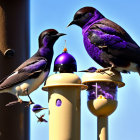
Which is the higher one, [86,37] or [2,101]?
[86,37]

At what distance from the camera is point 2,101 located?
35.3 feet

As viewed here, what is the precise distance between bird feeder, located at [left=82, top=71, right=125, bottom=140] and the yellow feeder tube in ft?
0.82

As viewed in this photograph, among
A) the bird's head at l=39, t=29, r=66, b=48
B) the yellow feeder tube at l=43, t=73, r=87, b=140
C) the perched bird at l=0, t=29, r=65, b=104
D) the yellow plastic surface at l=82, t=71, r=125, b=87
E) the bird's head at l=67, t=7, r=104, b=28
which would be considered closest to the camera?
the yellow feeder tube at l=43, t=73, r=87, b=140

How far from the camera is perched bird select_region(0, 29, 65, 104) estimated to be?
10000mm

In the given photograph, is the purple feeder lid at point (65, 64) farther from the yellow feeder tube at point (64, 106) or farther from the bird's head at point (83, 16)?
the bird's head at point (83, 16)

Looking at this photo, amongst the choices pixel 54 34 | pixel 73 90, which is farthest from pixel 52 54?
pixel 73 90

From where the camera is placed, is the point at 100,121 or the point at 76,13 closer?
the point at 100,121

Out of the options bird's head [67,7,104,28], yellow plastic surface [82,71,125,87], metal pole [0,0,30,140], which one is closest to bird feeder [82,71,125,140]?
yellow plastic surface [82,71,125,87]

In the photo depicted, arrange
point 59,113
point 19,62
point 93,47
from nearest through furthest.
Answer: point 59,113, point 93,47, point 19,62

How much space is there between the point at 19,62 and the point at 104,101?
76.5 inches

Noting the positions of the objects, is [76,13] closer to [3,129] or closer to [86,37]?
[86,37]

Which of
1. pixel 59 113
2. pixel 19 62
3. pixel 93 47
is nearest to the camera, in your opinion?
pixel 59 113

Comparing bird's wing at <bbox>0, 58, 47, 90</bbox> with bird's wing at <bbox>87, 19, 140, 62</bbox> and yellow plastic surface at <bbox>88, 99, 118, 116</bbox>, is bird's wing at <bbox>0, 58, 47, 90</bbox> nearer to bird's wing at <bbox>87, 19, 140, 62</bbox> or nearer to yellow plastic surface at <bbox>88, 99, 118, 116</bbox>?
bird's wing at <bbox>87, 19, 140, 62</bbox>

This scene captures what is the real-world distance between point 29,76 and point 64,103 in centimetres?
81
